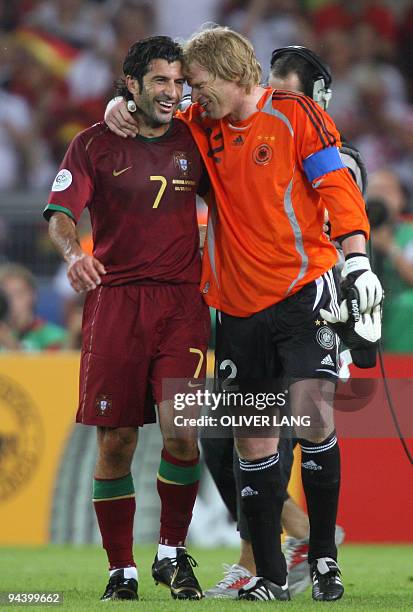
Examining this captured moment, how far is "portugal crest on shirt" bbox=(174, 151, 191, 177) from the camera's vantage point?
5.05 m

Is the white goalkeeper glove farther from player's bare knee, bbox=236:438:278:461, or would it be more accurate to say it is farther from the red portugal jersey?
the red portugal jersey

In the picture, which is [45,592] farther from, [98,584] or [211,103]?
[211,103]

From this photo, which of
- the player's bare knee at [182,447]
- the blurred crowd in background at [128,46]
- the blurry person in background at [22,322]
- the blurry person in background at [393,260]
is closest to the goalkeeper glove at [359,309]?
the player's bare knee at [182,447]

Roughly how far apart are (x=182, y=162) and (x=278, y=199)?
0.48 m

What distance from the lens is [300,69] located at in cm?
543

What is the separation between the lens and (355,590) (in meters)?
5.39

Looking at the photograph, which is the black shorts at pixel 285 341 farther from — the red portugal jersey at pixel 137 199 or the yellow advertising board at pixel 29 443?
the yellow advertising board at pixel 29 443

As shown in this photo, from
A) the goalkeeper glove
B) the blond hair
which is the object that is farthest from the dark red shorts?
the blond hair

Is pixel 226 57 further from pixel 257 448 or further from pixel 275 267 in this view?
pixel 257 448

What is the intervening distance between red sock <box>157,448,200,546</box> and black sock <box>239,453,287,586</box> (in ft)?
0.99

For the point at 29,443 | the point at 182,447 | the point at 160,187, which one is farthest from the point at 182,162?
the point at 29,443

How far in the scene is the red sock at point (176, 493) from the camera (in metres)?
5.08

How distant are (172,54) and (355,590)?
240 cm

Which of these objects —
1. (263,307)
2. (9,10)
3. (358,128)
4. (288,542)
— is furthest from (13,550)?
(9,10)
